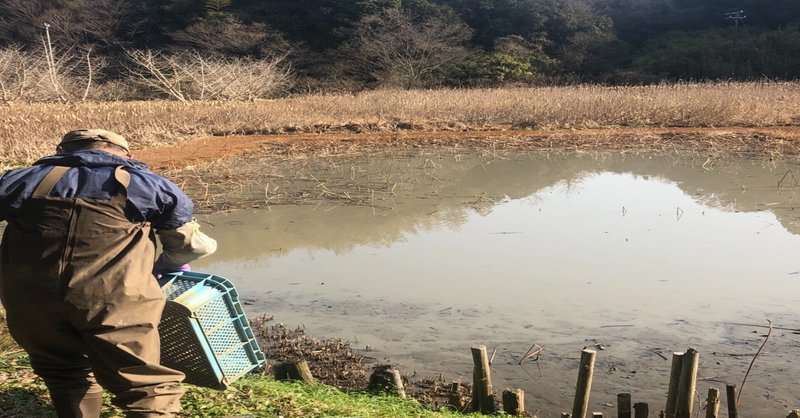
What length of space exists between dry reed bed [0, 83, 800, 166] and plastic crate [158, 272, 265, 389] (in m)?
14.0

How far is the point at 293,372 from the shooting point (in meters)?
3.86

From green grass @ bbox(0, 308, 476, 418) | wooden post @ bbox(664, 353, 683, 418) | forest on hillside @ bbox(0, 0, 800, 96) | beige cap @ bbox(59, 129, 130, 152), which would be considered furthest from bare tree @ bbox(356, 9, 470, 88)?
beige cap @ bbox(59, 129, 130, 152)

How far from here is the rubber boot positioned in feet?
8.20

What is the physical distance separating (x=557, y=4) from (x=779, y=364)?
141 feet

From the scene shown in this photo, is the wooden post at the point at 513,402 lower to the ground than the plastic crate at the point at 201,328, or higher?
lower

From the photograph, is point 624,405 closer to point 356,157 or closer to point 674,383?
point 674,383

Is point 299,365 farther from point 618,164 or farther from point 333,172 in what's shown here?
point 618,164

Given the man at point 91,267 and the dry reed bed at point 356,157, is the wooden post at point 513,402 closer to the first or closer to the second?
the man at point 91,267

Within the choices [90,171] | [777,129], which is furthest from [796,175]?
[90,171]

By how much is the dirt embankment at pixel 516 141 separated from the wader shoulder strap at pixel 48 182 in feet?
36.6

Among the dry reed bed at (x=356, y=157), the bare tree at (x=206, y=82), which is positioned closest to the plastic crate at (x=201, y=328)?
the dry reed bed at (x=356, y=157)

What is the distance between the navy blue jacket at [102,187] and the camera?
224 centimetres

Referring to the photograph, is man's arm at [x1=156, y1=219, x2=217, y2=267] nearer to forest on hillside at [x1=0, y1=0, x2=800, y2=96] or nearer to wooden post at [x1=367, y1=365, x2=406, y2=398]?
wooden post at [x1=367, y1=365, x2=406, y2=398]

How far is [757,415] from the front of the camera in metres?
3.77
